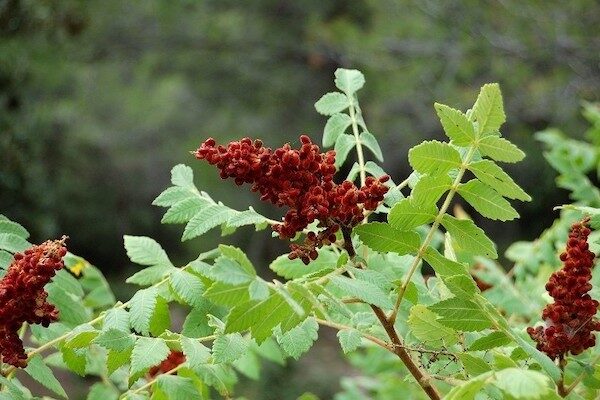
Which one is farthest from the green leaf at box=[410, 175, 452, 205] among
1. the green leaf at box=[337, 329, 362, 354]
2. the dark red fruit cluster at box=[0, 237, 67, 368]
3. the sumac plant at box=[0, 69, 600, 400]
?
the dark red fruit cluster at box=[0, 237, 67, 368]

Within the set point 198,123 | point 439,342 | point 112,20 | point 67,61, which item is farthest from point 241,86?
point 439,342

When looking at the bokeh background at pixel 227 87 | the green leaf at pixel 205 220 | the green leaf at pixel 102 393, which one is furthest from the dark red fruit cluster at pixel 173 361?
the bokeh background at pixel 227 87

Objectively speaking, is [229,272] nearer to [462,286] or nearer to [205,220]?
[205,220]

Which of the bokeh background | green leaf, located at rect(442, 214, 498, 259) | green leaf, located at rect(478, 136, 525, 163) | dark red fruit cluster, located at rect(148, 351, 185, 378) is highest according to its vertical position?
green leaf, located at rect(478, 136, 525, 163)

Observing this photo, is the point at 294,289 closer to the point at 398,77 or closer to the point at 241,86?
the point at 398,77

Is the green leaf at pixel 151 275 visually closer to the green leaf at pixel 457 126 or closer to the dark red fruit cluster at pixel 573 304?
the green leaf at pixel 457 126

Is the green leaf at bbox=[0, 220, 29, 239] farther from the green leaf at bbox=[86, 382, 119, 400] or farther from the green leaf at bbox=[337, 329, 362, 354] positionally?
the green leaf at bbox=[337, 329, 362, 354]

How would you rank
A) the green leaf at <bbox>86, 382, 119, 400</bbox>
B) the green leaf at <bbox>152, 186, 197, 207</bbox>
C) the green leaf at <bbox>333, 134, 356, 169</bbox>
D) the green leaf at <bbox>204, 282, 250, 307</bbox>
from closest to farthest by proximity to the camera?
the green leaf at <bbox>204, 282, 250, 307</bbox>
the green leaf at <bbox>152, 186, 197, 207</bbox>
the green leaf at <bbox>333, 134, 356, 169</bbox>
the green leaf at <bbox>86, 382, 119, 400</bbox>
